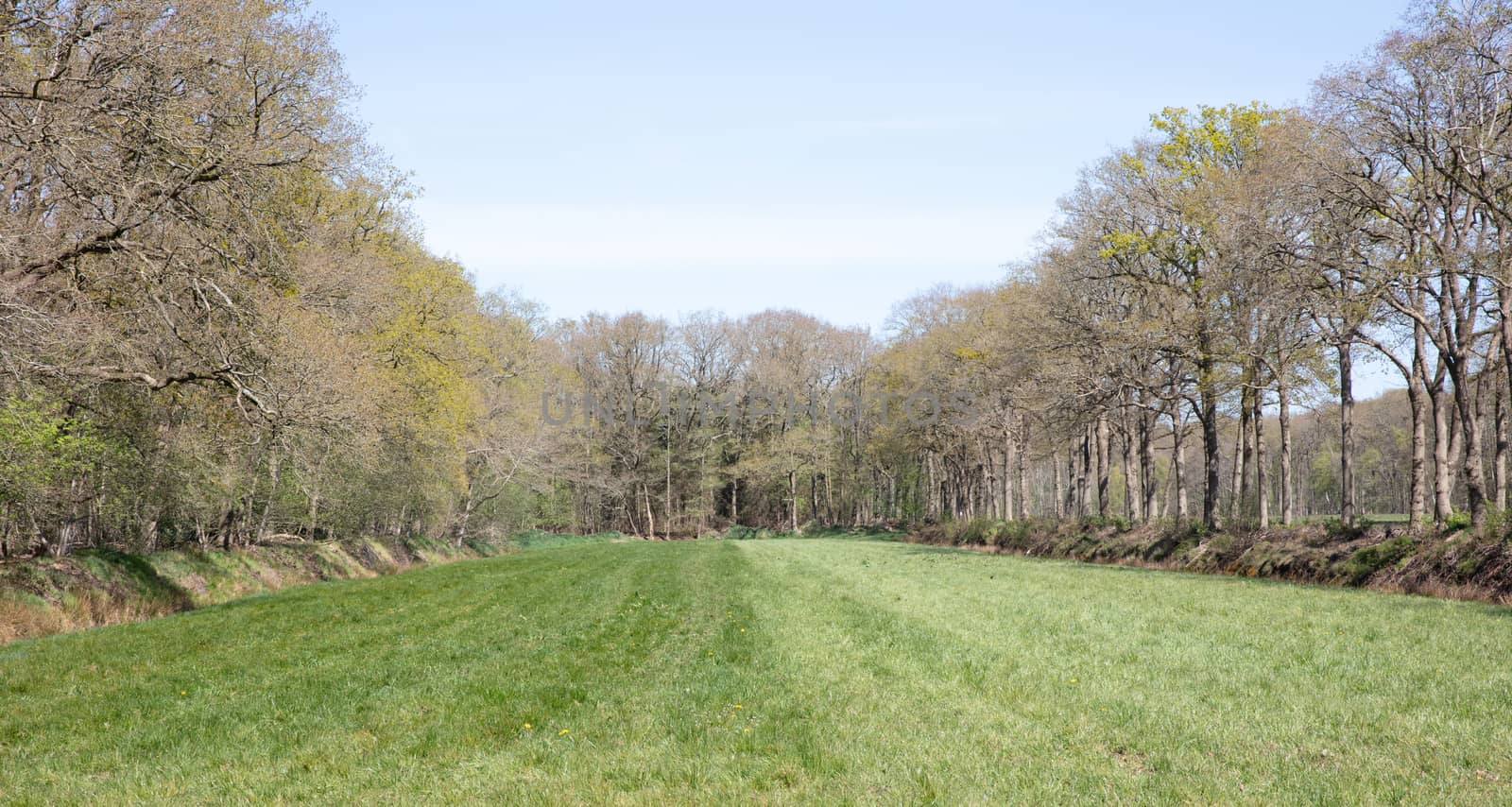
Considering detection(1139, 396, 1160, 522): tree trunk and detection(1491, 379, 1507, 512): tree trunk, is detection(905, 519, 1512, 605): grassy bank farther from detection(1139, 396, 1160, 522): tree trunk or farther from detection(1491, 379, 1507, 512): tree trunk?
detection(1491, 379, 1507, 512): tree trunk

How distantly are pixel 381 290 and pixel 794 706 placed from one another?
20.3 meters

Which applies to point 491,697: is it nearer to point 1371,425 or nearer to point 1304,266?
point 1304,266

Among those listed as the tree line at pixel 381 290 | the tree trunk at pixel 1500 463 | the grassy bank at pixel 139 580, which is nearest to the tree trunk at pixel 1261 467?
the tree line at pixel 381 290

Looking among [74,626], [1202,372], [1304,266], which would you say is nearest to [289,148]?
[74,626]

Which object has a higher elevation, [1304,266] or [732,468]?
[1304,266]

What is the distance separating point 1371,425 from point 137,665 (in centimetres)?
7891

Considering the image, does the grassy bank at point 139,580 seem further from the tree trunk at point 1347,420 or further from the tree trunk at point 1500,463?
the tree trunk at point 1500,463

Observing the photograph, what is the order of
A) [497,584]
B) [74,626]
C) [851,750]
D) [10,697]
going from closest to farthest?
[851,750]
[10,697]
[74,626]
[497,584]

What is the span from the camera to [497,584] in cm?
2191

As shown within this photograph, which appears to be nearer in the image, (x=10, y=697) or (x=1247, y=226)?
(x=10, y=697)

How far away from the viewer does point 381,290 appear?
24.4 m

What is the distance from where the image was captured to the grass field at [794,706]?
231 inches

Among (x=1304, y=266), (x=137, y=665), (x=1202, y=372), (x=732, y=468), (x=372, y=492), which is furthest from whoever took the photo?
(x=732, y=468)

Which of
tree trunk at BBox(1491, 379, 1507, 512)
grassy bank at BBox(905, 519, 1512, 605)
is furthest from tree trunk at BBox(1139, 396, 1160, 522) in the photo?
tree trunk at BBox(1491, 379, 1507, 512)
